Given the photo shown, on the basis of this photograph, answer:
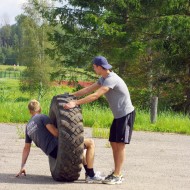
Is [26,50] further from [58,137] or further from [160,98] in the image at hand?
[58,137]

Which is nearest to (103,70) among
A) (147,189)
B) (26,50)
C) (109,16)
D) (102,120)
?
(147,189)

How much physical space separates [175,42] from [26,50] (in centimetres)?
3289

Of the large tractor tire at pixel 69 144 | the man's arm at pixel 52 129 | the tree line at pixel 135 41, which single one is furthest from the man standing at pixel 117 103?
the tree line at pixel 135 41

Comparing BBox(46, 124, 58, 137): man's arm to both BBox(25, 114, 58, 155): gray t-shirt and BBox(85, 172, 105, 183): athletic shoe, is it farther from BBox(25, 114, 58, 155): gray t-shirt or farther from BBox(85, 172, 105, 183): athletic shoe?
BBox(85, 172, 105, 183): athletic shoe

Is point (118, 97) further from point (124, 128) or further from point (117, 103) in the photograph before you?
point (124, 128)

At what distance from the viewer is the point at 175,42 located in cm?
2781

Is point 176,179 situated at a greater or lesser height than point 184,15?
lesser

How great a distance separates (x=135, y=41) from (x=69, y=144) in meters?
21.4

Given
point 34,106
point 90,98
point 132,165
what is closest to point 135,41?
point 132,165

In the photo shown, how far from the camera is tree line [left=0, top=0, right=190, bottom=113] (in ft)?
90.4

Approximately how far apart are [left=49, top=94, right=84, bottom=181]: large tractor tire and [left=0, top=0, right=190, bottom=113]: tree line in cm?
1977

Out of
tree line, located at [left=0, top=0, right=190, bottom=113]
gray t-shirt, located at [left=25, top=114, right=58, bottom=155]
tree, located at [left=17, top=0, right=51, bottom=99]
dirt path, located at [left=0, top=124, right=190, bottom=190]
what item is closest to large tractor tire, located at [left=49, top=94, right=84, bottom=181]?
dirt path, located at [left=0, top=124, right=190, bottom=190]

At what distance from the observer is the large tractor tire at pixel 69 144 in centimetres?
721

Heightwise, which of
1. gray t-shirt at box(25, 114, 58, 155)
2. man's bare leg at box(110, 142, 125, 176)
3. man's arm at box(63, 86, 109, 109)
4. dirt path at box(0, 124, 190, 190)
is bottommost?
dirt path at box(0, 124, 190, 190)
